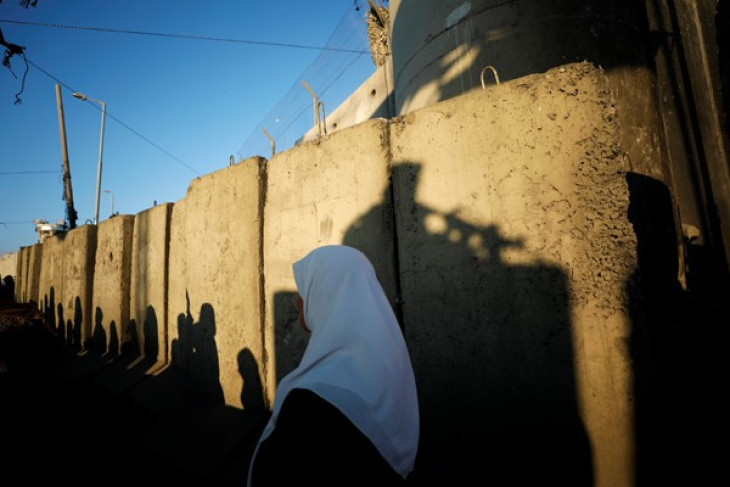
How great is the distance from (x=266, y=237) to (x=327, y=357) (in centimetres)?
174

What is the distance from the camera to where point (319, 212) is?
2.24 meters

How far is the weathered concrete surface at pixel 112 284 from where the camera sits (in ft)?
14.7

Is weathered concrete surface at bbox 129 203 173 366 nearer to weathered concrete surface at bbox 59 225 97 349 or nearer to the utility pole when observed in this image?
weathered concrete surface at bbox 59 225 97 349

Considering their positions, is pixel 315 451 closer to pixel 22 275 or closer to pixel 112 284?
pixel 112 284

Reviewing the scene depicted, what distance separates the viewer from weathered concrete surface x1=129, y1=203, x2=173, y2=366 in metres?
3.71

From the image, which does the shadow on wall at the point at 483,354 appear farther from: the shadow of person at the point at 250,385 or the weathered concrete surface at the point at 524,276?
the shadow of person at the point at 250,385

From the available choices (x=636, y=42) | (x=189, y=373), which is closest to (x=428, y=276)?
(x=189, y=373)

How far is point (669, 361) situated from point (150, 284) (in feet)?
18.0

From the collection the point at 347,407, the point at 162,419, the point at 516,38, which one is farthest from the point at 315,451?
the point at 516,38

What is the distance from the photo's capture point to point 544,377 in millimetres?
1533

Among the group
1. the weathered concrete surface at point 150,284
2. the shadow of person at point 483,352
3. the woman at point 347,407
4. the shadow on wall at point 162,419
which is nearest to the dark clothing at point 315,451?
the woman at point 347,407

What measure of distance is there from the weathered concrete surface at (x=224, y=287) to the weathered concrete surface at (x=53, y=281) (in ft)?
18.1

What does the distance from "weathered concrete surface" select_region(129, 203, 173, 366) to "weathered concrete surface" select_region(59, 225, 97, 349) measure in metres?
1.62

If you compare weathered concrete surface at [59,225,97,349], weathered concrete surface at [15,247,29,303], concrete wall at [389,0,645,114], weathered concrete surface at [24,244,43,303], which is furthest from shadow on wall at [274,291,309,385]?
weathered concrete surface at [15,247,29,303]
